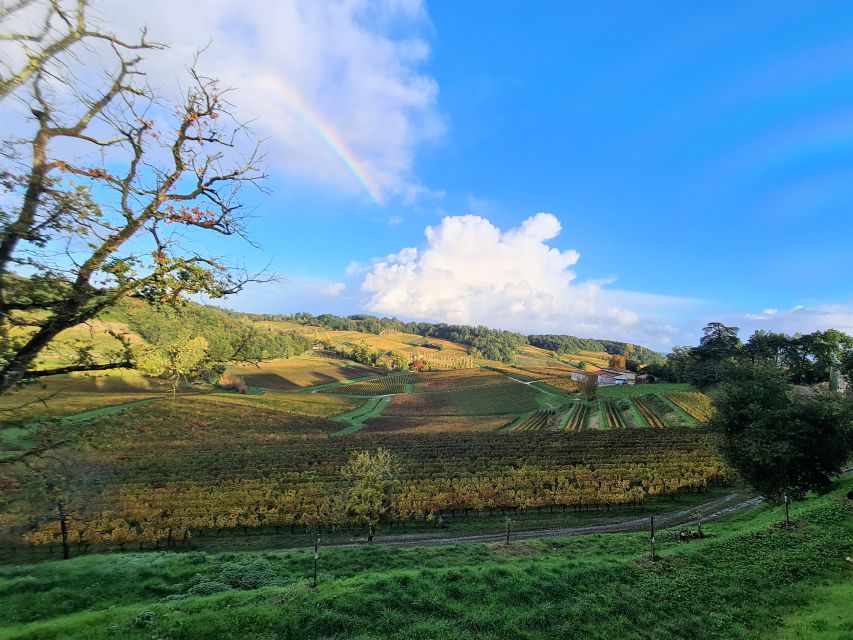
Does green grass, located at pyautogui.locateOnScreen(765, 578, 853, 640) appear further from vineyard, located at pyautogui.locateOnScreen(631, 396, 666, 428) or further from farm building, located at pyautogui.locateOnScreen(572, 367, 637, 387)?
farm building, located at pyautogui.locateOnScreen(572, 367, 637, 387)

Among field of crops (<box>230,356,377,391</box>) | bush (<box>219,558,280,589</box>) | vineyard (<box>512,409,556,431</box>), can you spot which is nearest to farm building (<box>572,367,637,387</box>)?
vineyard (<box>512,409,556,431</box>)

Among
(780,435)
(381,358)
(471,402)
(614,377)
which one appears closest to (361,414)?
(471,402)

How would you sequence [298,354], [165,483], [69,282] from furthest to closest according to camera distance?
[298,354] → [165,483] → [69,282]

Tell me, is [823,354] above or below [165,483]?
above

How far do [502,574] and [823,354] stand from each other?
351 feet

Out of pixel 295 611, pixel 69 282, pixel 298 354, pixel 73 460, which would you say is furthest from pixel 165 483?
pixel 298 354

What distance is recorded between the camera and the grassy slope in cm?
1048

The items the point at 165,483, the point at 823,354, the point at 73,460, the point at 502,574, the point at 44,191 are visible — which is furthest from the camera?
the point at 823,354

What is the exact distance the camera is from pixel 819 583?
14.2 m

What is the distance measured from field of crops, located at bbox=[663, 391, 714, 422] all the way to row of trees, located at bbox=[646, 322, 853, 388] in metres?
5.81

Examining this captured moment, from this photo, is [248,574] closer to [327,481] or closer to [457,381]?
[327,481]

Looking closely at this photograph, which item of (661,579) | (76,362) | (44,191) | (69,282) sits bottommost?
(661,579)

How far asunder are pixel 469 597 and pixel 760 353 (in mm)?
114467

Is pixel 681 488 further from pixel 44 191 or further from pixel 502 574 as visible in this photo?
pixel 44 191
